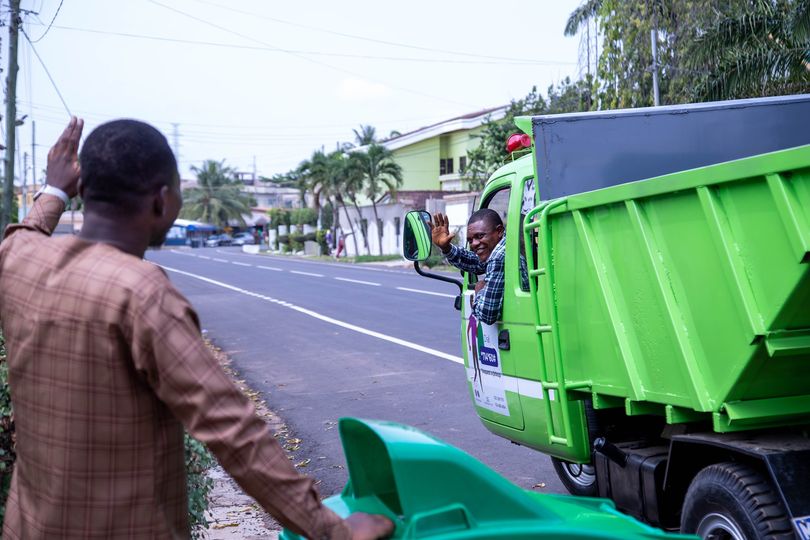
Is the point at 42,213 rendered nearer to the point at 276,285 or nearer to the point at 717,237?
the point at 717,237

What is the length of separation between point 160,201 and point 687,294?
2.28 metres

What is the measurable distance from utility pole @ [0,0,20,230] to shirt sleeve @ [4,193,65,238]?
7684mm

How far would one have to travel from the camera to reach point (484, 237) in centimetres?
586

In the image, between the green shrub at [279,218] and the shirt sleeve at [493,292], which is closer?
the shirt sleeve at [493,292]

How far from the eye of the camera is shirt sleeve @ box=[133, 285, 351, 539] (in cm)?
200

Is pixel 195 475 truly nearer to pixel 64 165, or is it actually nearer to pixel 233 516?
pixel 233 516

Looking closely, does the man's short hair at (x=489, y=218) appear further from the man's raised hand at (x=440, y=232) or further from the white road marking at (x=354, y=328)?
the white road marking at (x=354, y=328)

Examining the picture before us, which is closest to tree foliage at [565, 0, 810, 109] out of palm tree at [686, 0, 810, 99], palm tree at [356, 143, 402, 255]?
palm tree at [686, 0, 810, 99]

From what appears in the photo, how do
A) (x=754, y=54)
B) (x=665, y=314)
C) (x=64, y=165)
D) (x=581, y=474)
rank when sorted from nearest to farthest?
(x=64, y=165) → (x=665, y=314) → (x=581, y=474) → (x=754, y=54)

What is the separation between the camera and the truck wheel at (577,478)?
562cm

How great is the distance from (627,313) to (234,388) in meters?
2.41

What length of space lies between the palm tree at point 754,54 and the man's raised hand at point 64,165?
1372 centimetres

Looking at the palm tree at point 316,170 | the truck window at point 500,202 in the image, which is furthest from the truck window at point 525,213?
the palm tree at point 316,170

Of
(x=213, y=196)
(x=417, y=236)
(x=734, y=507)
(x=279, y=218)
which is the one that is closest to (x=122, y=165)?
(x=734, y=507)
